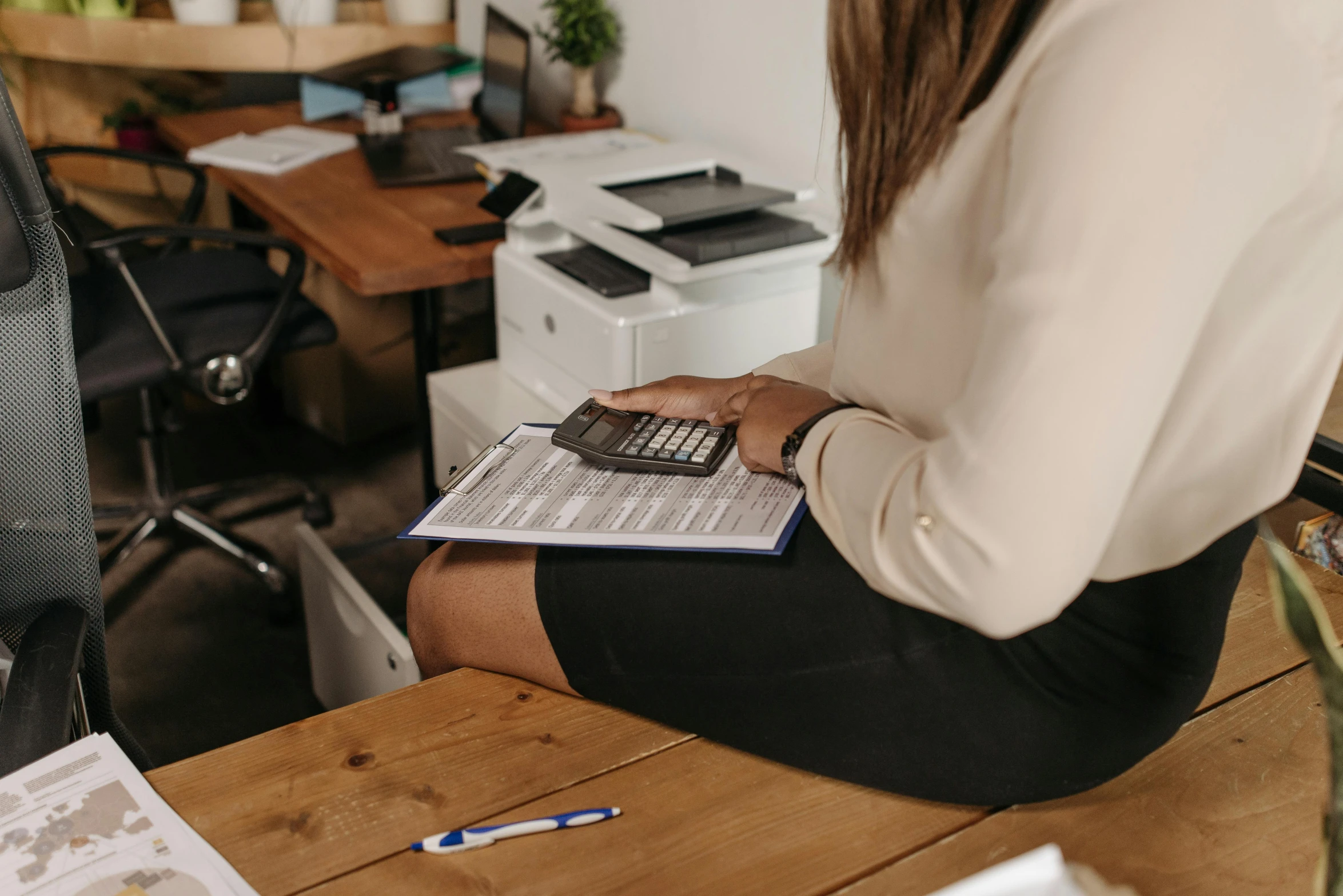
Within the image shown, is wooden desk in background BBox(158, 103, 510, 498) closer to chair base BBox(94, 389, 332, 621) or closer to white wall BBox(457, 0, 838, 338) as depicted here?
chair base BBox(94, 389, 332, 621)

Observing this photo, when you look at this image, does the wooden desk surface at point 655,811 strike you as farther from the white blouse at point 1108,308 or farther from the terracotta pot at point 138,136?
the terracotta pot at point 138,136

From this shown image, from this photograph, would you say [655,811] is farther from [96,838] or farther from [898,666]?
[96,838]

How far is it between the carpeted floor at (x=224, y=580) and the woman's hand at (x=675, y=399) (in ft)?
3.58

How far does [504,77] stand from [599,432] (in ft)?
5.58

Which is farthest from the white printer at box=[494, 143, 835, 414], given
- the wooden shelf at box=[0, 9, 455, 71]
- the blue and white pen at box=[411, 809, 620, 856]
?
the wooden shelf at box=[0, 9, 455, 71]

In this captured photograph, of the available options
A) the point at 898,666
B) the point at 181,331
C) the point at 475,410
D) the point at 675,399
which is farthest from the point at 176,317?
the point at 898,666

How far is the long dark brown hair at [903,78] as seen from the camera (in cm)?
69

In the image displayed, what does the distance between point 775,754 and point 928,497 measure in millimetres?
312

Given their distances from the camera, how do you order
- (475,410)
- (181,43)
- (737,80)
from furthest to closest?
1. (181,43)
2. (737,80)
3. (475,410)

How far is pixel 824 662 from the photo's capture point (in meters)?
0.85

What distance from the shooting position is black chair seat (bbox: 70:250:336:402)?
5.86 feet

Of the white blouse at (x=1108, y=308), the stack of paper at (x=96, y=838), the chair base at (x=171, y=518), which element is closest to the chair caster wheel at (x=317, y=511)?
the chair base at (x=171, y=518)

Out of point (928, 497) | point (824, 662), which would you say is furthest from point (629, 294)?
point (928, 497)

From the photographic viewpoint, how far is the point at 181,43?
2705 mm
